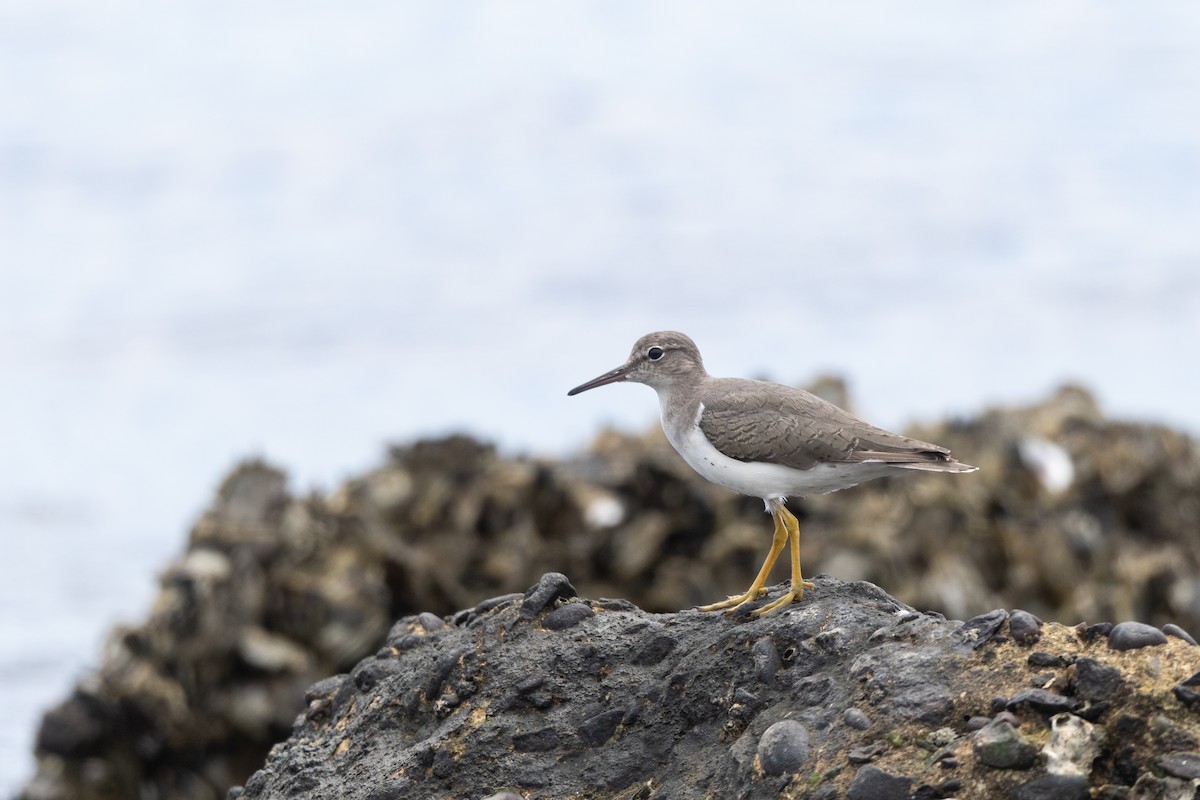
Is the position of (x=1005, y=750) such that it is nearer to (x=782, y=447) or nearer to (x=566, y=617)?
(x=566, y=617)

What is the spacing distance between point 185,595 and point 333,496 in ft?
5.63

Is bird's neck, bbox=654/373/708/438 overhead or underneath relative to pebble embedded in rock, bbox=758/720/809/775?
overhead

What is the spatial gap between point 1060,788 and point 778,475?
2088 mm

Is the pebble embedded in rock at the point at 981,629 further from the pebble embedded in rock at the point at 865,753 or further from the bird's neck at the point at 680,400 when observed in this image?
the bird's neck at the point at 680,400

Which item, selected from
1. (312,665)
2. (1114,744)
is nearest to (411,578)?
(312,665)

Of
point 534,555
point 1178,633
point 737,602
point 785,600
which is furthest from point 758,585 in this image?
point 534,555

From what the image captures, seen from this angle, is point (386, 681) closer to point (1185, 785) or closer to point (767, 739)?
point (767, 739)

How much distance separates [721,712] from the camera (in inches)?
164

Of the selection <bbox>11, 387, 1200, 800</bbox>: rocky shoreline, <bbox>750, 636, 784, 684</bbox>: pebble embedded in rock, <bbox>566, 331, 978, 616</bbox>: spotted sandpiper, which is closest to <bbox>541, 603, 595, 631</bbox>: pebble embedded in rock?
<bbox>566, 331, 978, 616</bbox>: spotted sandpiper

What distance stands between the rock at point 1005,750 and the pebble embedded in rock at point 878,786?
0.21 metres

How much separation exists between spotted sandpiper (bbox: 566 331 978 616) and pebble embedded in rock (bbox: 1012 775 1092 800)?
159 cm

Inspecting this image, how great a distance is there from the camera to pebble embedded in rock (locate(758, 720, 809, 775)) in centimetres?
376

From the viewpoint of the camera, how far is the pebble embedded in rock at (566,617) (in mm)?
4719

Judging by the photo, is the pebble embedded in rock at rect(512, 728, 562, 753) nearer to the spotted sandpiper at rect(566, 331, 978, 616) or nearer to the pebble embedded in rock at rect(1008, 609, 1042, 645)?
the spotted sandpiper at rect(566, 331, 978, 616)
